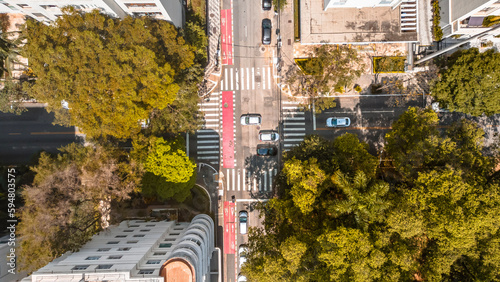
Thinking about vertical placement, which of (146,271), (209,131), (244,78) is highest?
(244,78)

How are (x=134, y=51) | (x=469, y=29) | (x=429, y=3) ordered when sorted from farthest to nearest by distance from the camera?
(x=429, y=3), (x=469, y=29), (x=134, y=51)

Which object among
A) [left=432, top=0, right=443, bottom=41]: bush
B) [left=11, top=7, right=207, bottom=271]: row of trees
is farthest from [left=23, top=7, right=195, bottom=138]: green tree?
[left=432, top=0, right=443, bottom=41]: bush

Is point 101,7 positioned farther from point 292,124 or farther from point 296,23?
point 292,124

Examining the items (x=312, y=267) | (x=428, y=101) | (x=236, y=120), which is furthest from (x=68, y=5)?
(x=428, y=101)

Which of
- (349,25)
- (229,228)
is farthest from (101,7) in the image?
(229,228)

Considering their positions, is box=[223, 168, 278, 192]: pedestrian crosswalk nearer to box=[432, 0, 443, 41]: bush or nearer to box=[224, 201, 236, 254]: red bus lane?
box=[224, 201, 236, 254]: red bus lane

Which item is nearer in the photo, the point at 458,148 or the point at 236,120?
the point at 458,148

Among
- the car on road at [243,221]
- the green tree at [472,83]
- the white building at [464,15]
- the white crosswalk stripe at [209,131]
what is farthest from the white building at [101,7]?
the white building at [464,15]

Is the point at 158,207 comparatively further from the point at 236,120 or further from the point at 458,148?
the point at 458,148
